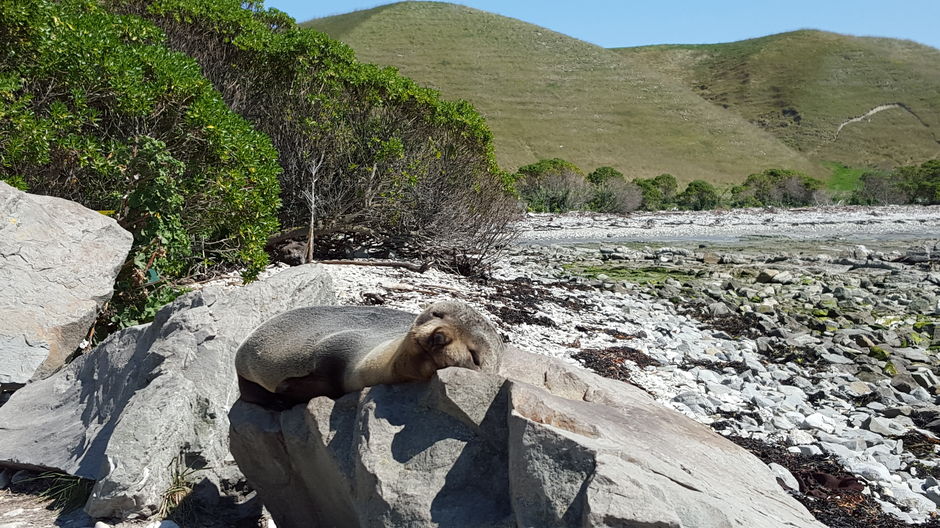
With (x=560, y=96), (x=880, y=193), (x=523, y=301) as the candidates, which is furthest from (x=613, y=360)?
(x=560, y=96)

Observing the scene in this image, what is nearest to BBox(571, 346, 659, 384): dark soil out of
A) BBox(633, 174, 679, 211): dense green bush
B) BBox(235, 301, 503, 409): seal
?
BBox(235, 301, 503, 409): seal

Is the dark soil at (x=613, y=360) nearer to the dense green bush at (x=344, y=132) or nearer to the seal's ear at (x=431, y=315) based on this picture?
the dense green bush at (x=344, y=132)

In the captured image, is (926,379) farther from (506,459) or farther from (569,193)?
(569,193)

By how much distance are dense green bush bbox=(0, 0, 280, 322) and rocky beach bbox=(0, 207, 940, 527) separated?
39.3 inches

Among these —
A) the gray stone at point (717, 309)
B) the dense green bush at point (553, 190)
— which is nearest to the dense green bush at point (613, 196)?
the dense green bush at point (553, 190)

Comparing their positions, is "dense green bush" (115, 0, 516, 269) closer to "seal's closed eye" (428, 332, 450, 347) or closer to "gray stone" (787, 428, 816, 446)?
"gray stone" (787, 428, 816, 446)

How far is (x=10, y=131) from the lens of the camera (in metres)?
6.43

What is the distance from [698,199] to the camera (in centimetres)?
4191

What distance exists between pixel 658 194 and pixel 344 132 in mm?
32884

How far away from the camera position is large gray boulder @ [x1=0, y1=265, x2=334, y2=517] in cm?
387

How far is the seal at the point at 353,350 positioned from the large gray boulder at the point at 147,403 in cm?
66

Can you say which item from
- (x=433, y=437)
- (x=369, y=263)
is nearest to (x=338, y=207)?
(x=369, y=263)

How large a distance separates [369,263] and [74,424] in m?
5.86

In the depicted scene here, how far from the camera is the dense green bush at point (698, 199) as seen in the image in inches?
1613
